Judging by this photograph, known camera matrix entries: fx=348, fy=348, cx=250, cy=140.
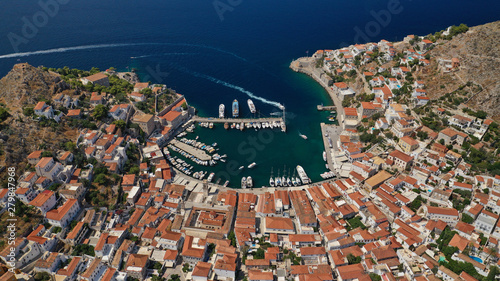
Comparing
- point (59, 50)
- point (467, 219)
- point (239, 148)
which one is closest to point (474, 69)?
point (467, 219)

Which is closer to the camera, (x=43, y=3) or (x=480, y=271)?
(x=480, y=271)

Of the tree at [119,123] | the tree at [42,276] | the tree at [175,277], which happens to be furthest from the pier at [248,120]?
the tree at [42,276]

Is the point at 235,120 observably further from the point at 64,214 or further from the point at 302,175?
the point at 64,214

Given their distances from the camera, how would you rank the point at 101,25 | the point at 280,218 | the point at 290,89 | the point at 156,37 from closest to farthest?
the point at 280,218
the point at 290,89
the point at 156,37
the point at 101,25

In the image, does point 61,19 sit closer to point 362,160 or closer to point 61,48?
point 61,48

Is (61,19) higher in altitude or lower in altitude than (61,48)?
higher

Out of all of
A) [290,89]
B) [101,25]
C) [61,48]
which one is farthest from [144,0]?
[290,89]

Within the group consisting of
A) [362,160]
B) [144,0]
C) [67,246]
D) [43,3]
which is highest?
[144,0]

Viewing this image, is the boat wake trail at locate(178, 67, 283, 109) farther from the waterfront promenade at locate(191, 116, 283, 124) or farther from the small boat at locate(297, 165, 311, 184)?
the small boat at locate(297, 165, 311, 184)
